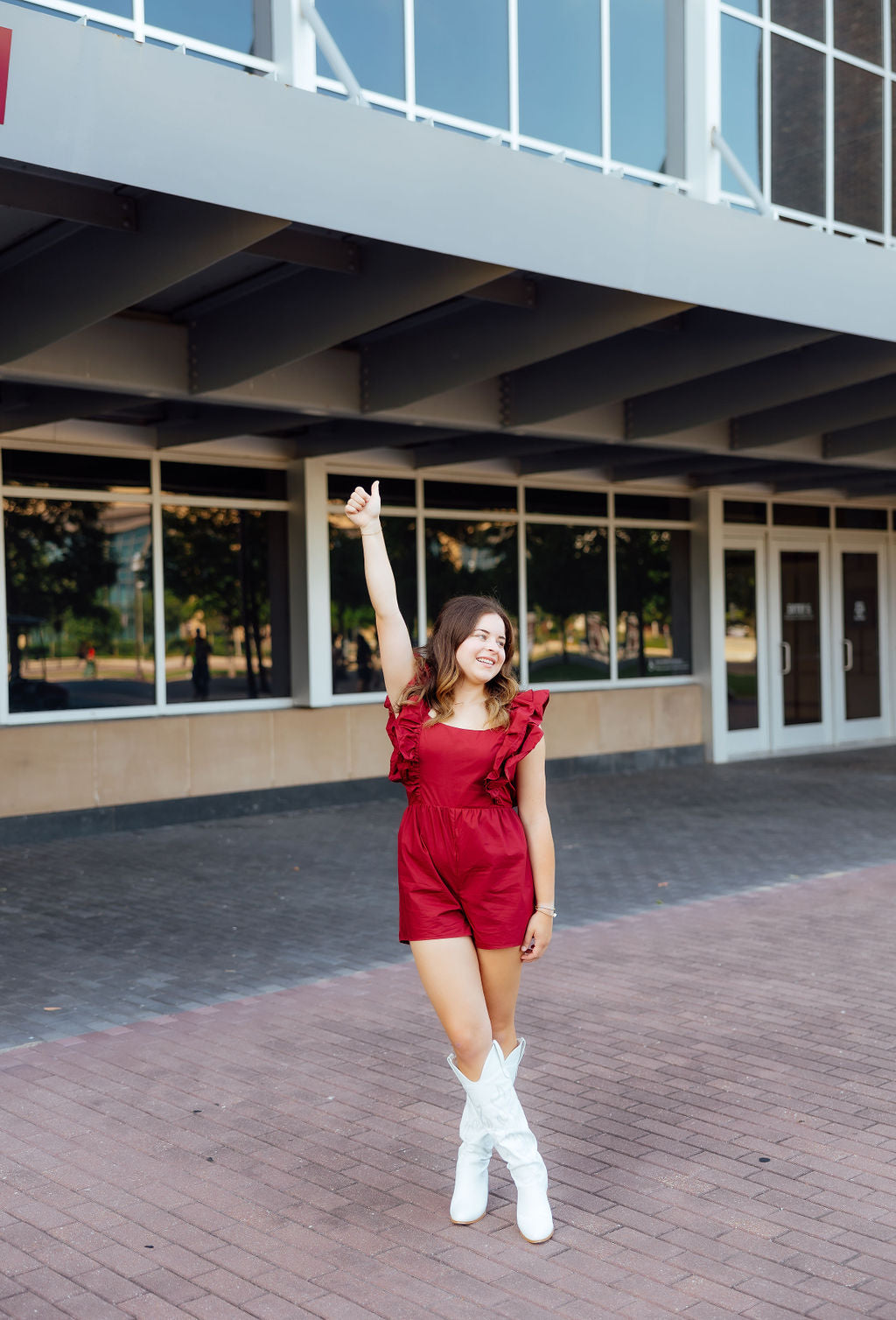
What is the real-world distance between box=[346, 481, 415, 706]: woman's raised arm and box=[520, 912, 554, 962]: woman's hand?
747 millimetres

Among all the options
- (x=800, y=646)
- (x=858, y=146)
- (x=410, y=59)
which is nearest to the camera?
(x=410, y=59)

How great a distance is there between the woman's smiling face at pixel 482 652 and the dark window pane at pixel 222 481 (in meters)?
8.25

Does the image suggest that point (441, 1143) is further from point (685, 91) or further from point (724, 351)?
point (685, 91)

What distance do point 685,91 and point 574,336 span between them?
4.88m

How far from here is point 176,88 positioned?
222 inches

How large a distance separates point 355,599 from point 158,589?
2.05 metres

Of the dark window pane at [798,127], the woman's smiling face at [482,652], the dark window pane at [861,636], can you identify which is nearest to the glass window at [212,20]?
the woman's smiling face at [482,652]

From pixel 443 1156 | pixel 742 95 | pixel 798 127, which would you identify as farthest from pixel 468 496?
pixel 443 1156

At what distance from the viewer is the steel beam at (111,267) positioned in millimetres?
6449

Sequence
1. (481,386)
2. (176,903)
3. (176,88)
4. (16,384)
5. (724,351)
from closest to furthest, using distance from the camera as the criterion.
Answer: (176,88)
(176,903)
(724,351)
(16,384)
(481,386)

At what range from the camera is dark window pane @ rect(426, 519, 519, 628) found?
13.3 metres

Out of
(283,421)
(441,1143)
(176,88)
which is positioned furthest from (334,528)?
(441,1143)

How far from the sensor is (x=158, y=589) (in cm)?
1136

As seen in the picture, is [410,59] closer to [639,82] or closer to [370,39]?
[370,39]
